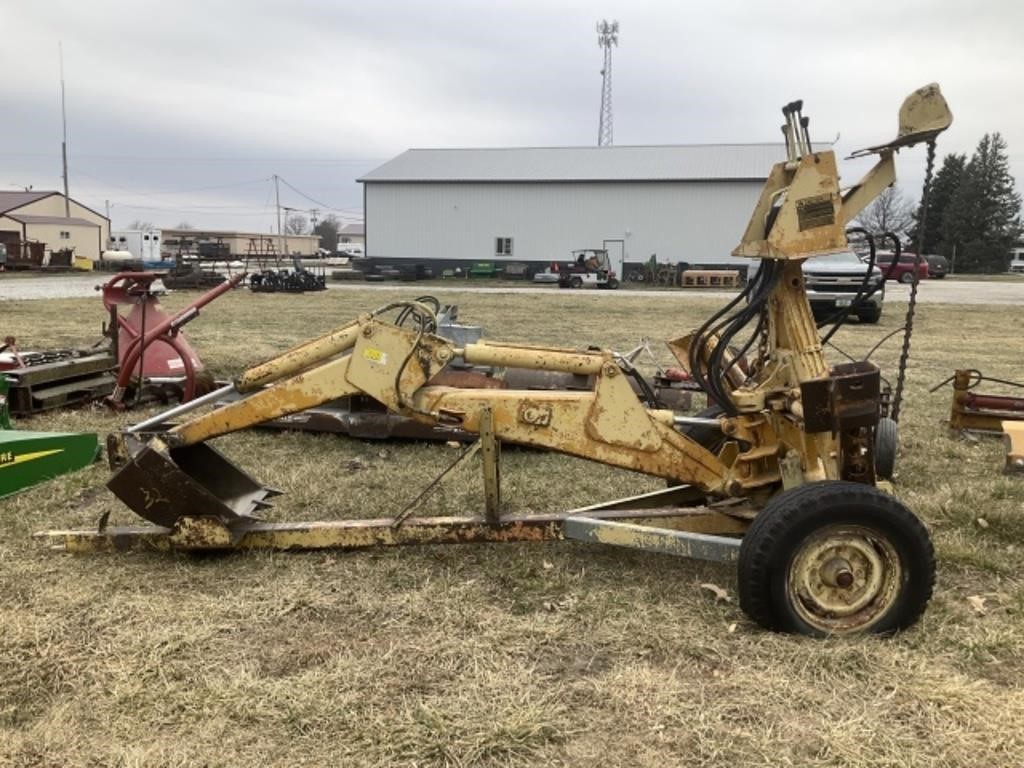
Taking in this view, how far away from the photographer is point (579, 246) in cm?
4791

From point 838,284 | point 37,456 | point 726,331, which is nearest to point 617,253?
point 838,284

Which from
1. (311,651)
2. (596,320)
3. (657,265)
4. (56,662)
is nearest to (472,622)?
(311,651)

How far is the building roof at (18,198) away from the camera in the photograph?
61334mm

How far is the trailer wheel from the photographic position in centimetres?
326

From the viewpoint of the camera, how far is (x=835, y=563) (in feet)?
11.0

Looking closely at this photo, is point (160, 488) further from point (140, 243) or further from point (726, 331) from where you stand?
point (140, 243)

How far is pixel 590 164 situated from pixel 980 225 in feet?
124

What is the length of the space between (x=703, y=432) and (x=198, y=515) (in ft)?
8.94

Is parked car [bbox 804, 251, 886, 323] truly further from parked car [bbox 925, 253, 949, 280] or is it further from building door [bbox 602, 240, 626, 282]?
parked car [bbox 925, 253, 949, 280]

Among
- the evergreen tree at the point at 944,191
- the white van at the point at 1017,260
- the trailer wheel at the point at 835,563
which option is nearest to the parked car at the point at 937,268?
the evergreen tree at the point at 944,191

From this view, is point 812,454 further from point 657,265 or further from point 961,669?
point 657,265

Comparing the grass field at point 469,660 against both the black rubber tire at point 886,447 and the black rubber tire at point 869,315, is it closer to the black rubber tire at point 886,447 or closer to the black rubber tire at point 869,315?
the black rubber tire at point 886,447

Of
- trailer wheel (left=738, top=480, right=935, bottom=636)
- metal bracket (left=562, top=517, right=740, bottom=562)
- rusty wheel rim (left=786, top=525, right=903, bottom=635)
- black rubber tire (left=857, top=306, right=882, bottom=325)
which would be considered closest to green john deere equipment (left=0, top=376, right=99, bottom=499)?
metal bracket (left=562, top=517, right=740, bottom=562)

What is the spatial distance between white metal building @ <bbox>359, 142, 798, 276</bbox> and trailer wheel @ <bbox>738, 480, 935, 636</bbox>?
43752 mm
